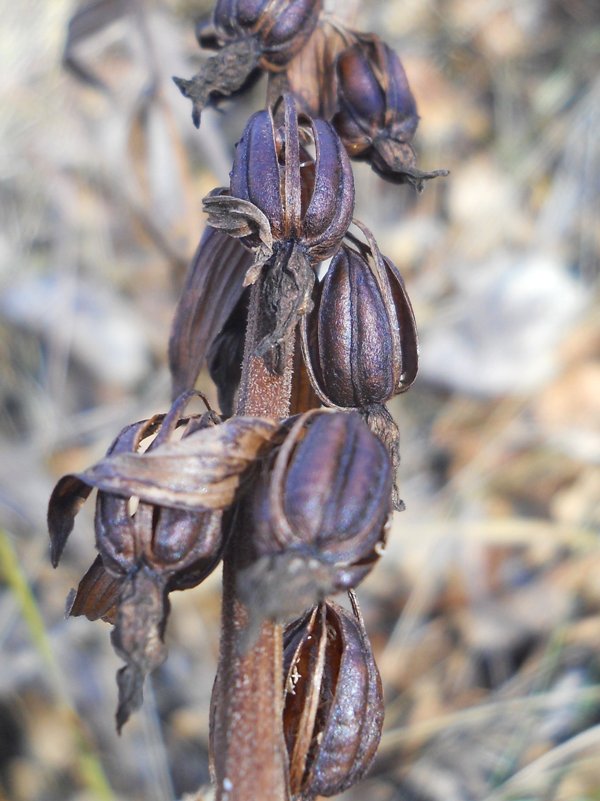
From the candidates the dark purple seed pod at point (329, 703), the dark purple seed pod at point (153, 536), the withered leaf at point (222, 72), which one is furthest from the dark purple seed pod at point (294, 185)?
the dark purple seed pod at point (329, 703)

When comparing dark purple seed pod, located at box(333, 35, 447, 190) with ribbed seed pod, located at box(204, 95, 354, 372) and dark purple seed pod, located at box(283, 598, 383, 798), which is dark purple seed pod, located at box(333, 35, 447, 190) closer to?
ribbed seed pod, located at box(204, 95, 354, 372)

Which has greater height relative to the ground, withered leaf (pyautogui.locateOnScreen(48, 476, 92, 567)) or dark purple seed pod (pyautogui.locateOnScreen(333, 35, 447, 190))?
dark purple seed pod (pyautogui.locateOnScreen(333, 35, 447, 190))

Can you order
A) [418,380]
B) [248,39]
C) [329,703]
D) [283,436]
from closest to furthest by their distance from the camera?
1. [283,436]
2. [329,703]
3. [248,39]
4. [418,380]

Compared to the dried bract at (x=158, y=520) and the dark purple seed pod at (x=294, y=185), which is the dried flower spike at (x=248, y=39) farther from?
the dried bract at (x=158, y=520)

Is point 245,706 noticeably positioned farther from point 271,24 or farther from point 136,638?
point 271,24

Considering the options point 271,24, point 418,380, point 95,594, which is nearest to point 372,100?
point 271,24

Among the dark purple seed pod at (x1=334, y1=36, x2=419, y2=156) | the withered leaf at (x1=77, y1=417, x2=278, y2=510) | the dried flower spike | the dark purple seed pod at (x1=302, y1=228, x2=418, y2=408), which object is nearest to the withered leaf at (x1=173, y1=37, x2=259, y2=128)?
the dried flower spike
